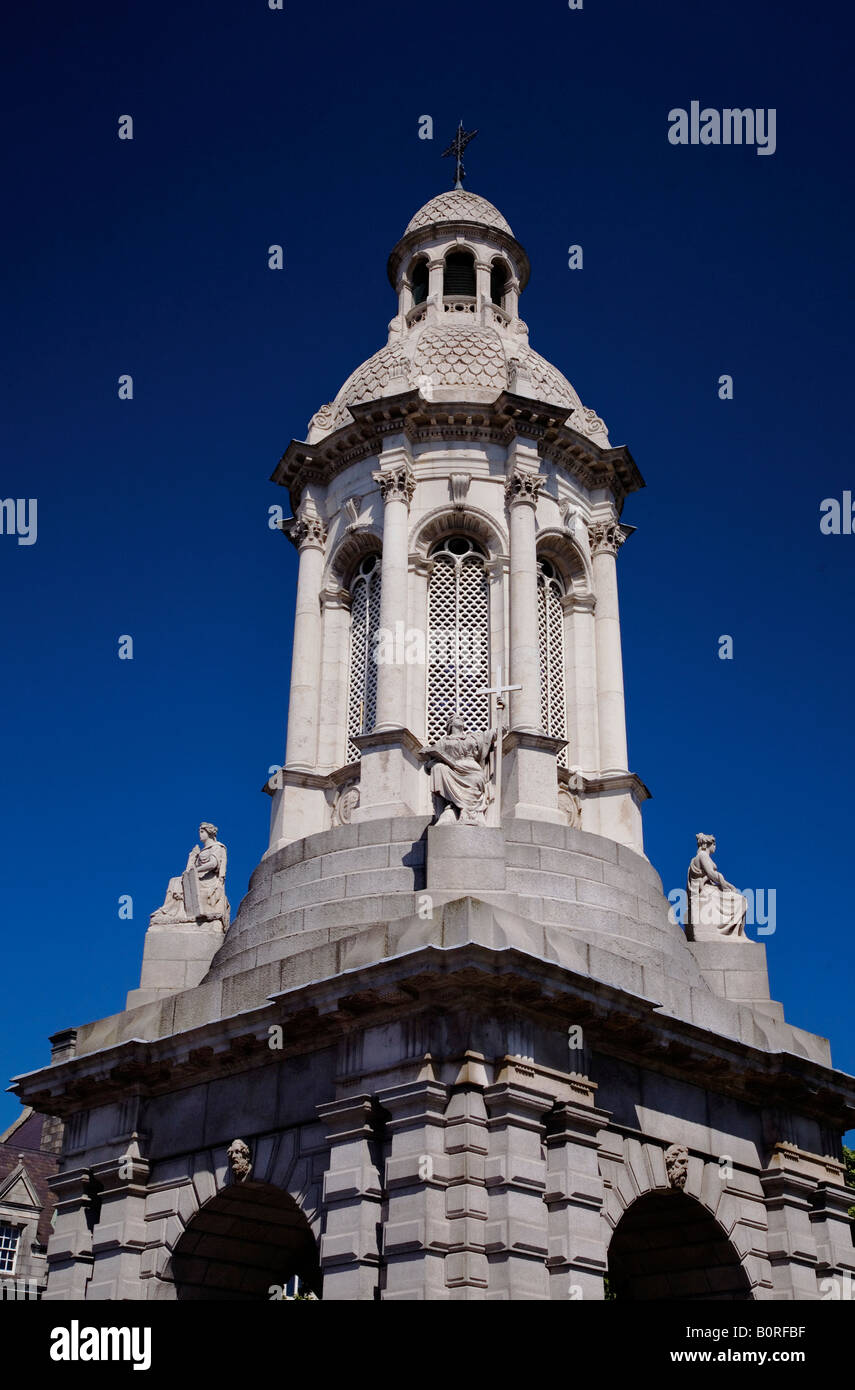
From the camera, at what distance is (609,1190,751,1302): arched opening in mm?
23000

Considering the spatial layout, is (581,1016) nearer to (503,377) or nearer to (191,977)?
(191,977)

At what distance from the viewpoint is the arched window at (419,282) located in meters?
35.6

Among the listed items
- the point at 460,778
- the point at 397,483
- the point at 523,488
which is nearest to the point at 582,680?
the point at 523,488

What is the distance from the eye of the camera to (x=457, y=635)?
29.4 meters

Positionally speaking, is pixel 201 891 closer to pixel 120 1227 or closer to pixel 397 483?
pixel 120 1227

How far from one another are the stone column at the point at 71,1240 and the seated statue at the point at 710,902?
11.8 metres

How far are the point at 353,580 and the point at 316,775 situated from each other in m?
4.86

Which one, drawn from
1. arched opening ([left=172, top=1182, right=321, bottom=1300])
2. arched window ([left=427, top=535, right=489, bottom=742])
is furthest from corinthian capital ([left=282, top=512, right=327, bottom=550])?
arched opening ([left=172, top=1182, right=321, bottom=1300])

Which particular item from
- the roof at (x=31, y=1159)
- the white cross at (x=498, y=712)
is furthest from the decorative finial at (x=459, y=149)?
the roof at (x=31, y=1159)

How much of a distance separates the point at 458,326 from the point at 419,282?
3084mm

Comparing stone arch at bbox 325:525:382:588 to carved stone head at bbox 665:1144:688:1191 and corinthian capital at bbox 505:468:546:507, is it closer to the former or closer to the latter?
corinthian capital at bbox 505:468:546:507
